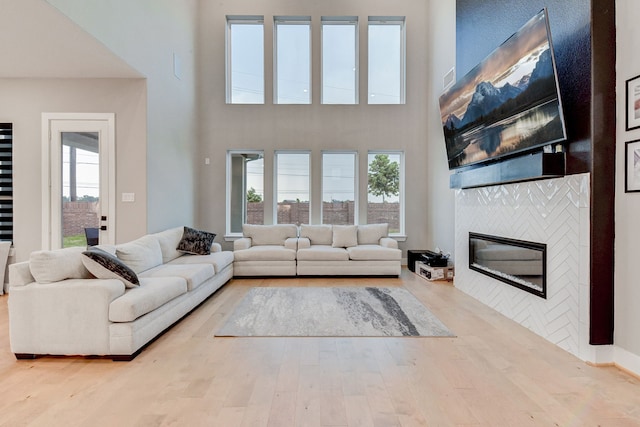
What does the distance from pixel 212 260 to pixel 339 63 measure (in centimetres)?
476

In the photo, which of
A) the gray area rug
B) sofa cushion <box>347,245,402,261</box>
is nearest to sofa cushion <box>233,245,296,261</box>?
the gray area rug

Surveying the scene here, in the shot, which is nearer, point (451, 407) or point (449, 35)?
point (451, 407)

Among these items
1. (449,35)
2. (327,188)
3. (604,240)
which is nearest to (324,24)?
(449,35)

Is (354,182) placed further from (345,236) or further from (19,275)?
(19,275)

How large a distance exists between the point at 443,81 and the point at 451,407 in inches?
211

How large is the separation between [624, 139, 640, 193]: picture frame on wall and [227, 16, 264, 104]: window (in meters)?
5.78

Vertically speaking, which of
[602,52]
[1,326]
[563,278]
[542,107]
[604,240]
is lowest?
[1,326]

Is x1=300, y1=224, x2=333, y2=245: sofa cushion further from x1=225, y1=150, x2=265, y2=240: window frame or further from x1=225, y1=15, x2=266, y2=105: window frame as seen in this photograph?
x1=225, y1=15, x2=266, y2=105: window frame

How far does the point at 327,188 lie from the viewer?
663 cm

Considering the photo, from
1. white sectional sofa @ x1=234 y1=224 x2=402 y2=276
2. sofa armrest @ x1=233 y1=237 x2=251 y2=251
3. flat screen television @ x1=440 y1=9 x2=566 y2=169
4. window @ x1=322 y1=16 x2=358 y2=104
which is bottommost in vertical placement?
white sectional sofa @ x1=234 y1=224 x2=402 y2=276

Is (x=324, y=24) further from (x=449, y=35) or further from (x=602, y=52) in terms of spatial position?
(x=602, y=52)

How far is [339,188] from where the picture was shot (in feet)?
21.8

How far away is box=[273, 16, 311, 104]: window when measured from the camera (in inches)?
258

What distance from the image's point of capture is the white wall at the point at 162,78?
3.58 meters
